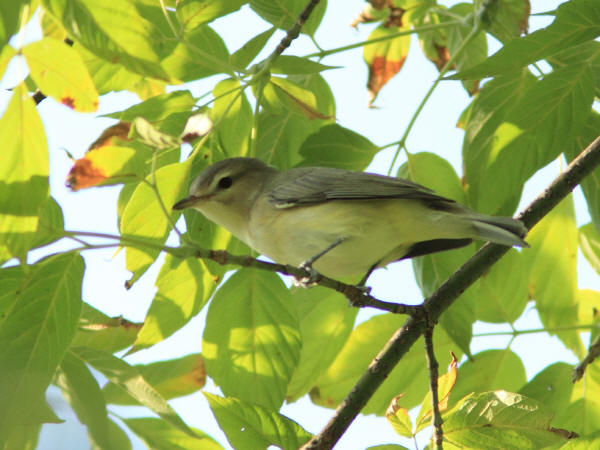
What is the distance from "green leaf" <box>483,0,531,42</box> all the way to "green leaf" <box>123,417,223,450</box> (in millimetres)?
1978

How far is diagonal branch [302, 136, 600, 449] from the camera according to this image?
8.97ft

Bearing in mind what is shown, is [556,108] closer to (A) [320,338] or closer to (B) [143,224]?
(A) [320,338]

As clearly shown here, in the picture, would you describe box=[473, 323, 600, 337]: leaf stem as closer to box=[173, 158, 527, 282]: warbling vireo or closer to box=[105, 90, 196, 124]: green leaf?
box=[173, 158, 527, 282]: warbling vireo

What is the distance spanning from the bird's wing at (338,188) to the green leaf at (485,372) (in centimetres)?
67

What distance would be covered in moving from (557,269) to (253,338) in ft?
4.71

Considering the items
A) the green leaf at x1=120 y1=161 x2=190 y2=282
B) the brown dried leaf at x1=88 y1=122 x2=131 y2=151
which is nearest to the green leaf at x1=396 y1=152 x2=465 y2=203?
the green leaf at x1=120 y1=161 x2=190 y2=282

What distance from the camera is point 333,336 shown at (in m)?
3.11

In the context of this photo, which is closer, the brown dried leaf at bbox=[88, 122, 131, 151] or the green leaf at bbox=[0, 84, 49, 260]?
the green leaf at bbox=[0, 84, 49, 260]

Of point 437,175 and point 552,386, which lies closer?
point 552,386

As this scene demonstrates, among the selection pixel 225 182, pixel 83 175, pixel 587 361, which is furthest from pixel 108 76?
pixel 587 361

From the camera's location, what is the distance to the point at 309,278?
2.56m

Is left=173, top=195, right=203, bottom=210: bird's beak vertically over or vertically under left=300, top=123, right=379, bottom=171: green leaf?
under

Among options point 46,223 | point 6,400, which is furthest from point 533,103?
point 6,400

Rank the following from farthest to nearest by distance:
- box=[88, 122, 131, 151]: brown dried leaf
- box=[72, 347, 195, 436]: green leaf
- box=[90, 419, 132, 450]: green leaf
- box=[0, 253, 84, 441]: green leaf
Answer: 1. box=[88, 122, 131, 151]: brown dried leaf
2. box=[0, 253, 84, 441]: green leaf
3. box=[72, 347, 195, 436]: green leaf
4. box=[90, 419, 132, 450]: green leaf
